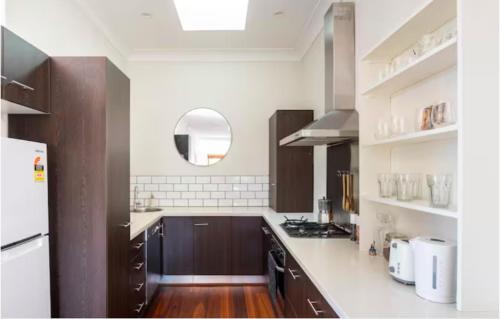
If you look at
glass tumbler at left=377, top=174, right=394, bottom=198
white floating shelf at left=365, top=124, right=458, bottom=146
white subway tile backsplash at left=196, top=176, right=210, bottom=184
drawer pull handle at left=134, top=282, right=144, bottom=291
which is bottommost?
drawer pull handle at left=134, top=282, right=144, bottom=291

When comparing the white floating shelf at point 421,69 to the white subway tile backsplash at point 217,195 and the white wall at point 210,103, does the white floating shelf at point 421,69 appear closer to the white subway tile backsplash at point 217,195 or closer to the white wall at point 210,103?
the white wall at point 210,103

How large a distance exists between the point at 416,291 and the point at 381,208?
0.70m

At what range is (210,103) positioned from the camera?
14.0 ft

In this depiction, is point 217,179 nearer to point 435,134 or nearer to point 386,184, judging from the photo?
point 386,184

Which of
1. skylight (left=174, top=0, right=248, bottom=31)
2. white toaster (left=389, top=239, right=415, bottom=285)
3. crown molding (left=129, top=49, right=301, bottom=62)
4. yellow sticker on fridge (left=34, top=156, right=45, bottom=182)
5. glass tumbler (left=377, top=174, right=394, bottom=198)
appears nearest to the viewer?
white toaster (left=389, top=239, right=415, bottom=285)

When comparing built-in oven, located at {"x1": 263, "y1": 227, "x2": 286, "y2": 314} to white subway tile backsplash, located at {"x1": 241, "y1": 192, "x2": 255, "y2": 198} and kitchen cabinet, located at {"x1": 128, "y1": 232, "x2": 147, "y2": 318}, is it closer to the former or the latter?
kitchen cabinet, located at {"x1": 128, "y1": 232, "x2": 147, "y2": 318}

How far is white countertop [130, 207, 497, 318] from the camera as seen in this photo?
117cm

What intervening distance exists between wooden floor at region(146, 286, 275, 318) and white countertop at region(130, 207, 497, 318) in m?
1.11

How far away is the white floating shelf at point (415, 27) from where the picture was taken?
1.31 metres

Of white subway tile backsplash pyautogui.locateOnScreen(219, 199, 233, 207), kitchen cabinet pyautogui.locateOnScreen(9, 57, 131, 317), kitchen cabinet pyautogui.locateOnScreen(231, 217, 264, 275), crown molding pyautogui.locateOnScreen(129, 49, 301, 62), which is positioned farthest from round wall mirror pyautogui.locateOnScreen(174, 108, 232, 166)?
kitchen cabinet pyautogui.locateOnScreen(9, 57, 131, 317)

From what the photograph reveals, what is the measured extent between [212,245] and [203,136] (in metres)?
1.44

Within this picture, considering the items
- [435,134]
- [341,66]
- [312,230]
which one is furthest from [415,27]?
[312,230]

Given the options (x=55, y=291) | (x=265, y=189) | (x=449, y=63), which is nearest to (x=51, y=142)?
(x=55, y=291)

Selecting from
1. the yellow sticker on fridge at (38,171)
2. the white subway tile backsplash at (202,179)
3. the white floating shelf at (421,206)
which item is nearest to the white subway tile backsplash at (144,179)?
the white subway tile backsplash at (202,179)
